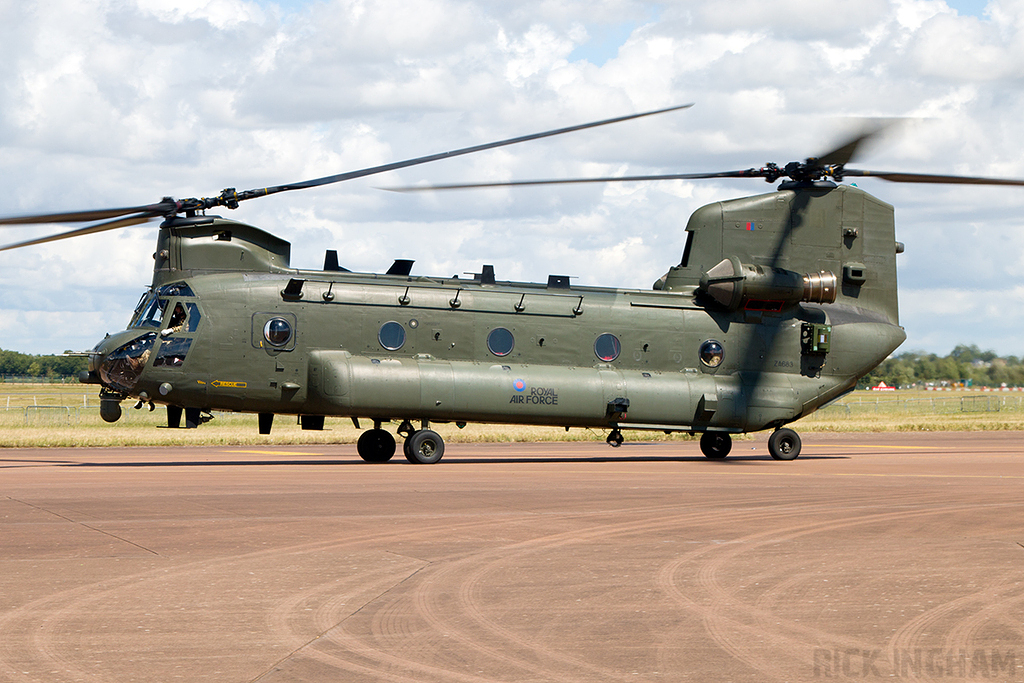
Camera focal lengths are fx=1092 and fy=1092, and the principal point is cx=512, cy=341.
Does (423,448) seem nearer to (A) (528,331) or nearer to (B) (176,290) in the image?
(A) (528,331)

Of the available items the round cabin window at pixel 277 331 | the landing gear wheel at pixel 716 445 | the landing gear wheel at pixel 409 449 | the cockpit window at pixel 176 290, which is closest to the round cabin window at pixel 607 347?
the landing gear wheel at pixel 716 445

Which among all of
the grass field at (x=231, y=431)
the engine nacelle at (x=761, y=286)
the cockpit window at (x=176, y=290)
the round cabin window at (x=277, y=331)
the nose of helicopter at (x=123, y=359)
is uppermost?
the engine nacelle at (x=761, y=286)

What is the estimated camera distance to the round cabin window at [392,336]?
23547mm

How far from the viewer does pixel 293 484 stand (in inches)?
704

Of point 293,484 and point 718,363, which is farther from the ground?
point 718,363

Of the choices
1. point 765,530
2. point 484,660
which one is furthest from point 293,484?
point 484,660

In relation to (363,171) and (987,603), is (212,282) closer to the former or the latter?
(363,171)

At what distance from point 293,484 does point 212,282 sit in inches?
253

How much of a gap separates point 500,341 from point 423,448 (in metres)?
2.99

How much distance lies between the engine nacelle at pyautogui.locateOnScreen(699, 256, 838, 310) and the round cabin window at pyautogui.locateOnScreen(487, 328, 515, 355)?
5011 millimetres

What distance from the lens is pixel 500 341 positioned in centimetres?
2439

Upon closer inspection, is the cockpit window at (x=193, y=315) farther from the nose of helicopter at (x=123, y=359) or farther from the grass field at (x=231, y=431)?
the grass field at (x=231, y=431)

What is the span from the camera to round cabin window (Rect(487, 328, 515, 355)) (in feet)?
79.8

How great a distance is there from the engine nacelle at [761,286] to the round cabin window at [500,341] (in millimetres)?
5011
